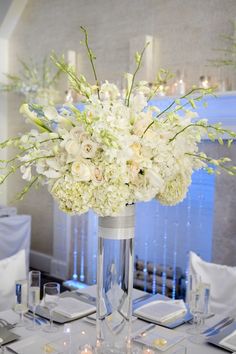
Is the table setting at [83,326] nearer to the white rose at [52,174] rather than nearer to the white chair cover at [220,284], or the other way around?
the white chair cover at [220,284]

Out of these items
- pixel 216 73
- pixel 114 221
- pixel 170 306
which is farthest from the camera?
pixel 216 73

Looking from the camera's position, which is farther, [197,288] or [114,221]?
[197,288]

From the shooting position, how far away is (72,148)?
140cm

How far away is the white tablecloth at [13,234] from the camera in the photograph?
4309 mm

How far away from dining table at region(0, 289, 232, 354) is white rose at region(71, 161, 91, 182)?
0.69 m

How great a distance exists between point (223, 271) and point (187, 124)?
4.26 ft

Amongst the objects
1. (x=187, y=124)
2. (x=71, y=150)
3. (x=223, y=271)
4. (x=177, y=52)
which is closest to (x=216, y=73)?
(x=177, y=52)

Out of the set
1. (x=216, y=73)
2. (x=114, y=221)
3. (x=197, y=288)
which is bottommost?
(x=197, y=288)

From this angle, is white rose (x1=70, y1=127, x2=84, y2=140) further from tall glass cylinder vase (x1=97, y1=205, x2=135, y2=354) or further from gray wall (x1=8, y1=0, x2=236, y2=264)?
gray wall (x1=8, y1=0, x2=236, y2=264)

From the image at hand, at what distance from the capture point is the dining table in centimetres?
169

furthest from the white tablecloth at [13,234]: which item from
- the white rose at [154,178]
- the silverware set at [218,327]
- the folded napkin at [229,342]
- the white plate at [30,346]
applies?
Result: the white rose at [154,178]

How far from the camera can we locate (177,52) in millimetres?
4105

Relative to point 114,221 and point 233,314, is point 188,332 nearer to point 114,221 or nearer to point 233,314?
point 233,314

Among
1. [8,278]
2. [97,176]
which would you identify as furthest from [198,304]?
[8,278]
